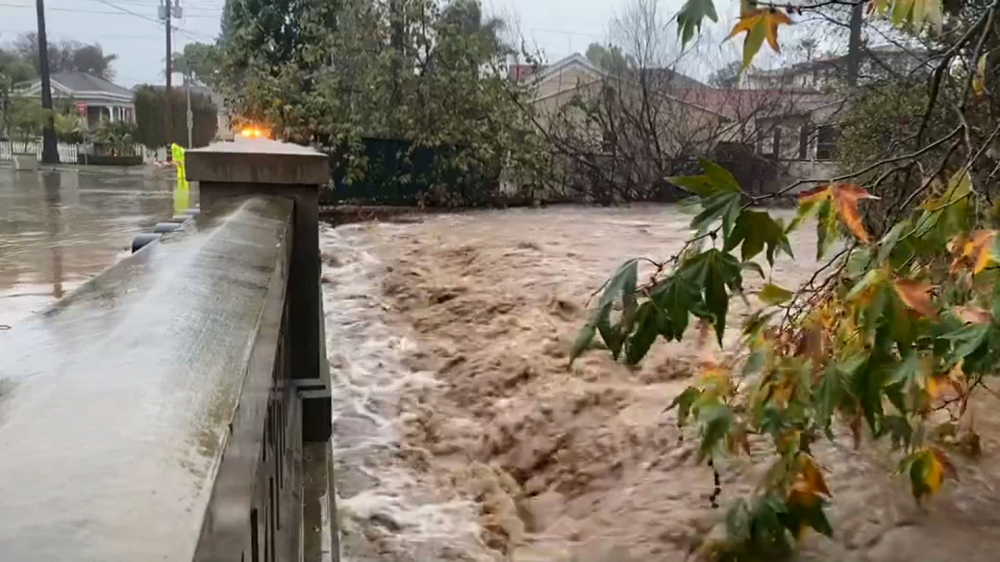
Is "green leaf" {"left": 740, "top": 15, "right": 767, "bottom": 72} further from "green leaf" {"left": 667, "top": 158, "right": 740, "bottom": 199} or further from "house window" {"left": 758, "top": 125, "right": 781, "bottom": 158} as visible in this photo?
"house window" {"left": 758, "top": 125, "right": 781, "bottom": 158}

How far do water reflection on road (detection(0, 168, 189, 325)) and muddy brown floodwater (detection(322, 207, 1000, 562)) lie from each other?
5.70 ft

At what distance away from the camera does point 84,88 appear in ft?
177

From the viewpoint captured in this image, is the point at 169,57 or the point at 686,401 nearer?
the point at 686,401

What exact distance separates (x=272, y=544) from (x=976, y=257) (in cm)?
170

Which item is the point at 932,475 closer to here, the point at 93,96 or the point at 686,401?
the point at 686,401

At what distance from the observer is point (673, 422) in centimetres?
451

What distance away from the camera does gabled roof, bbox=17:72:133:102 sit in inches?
2050

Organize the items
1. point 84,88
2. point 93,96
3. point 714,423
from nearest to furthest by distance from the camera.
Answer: point 714,423 → point 93,96 → point 84,88

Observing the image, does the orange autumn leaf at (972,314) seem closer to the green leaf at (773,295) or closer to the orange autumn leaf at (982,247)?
the orange autumn leaf at (982,247)

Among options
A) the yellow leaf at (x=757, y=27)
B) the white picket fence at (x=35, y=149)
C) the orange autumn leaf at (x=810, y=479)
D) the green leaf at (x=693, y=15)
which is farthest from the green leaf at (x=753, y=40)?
the white picket fence at (x=35, y=149)

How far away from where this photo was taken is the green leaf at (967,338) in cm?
179

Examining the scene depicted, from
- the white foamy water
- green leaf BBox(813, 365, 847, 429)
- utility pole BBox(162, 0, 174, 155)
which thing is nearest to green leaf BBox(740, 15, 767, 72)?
green leaf BBox(813, 365, 847, 429)

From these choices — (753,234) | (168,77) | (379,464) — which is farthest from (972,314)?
(168,77)

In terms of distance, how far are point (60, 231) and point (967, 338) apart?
11.3 meters
